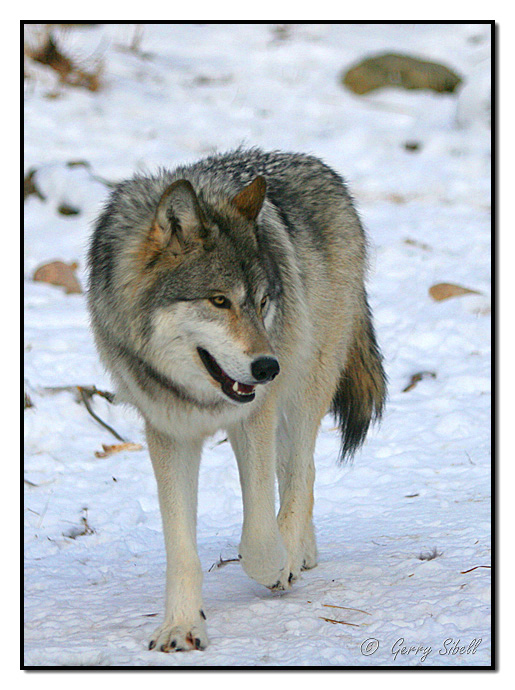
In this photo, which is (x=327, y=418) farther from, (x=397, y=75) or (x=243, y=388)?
(x=397, y=75)

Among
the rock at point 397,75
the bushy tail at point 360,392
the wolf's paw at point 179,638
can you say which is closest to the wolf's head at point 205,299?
the wolf's paw at point 179,638

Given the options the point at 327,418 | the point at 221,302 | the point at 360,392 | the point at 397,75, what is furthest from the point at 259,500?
the point at 397,75

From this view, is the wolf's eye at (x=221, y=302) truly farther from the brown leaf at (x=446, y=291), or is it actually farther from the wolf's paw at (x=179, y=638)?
the brown leaf at (x=446, y=291)

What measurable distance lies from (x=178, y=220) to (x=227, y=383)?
1.84 ft

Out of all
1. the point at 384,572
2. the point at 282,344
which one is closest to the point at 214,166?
the point at 282,344

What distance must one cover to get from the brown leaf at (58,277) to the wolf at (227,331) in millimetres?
3078

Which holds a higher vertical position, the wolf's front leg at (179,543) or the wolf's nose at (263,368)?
the wolf's nose at (263,368)

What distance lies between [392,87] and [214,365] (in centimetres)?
908

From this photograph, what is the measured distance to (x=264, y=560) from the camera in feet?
10.2

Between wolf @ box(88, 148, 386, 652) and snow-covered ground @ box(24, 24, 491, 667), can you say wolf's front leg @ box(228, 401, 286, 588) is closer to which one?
wolf @ box(88, 148, 386, 652)

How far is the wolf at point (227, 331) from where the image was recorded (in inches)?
106

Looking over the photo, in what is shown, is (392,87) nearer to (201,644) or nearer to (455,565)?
(455,565)

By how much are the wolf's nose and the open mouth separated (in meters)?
0.11

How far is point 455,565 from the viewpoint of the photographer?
3295 mm
